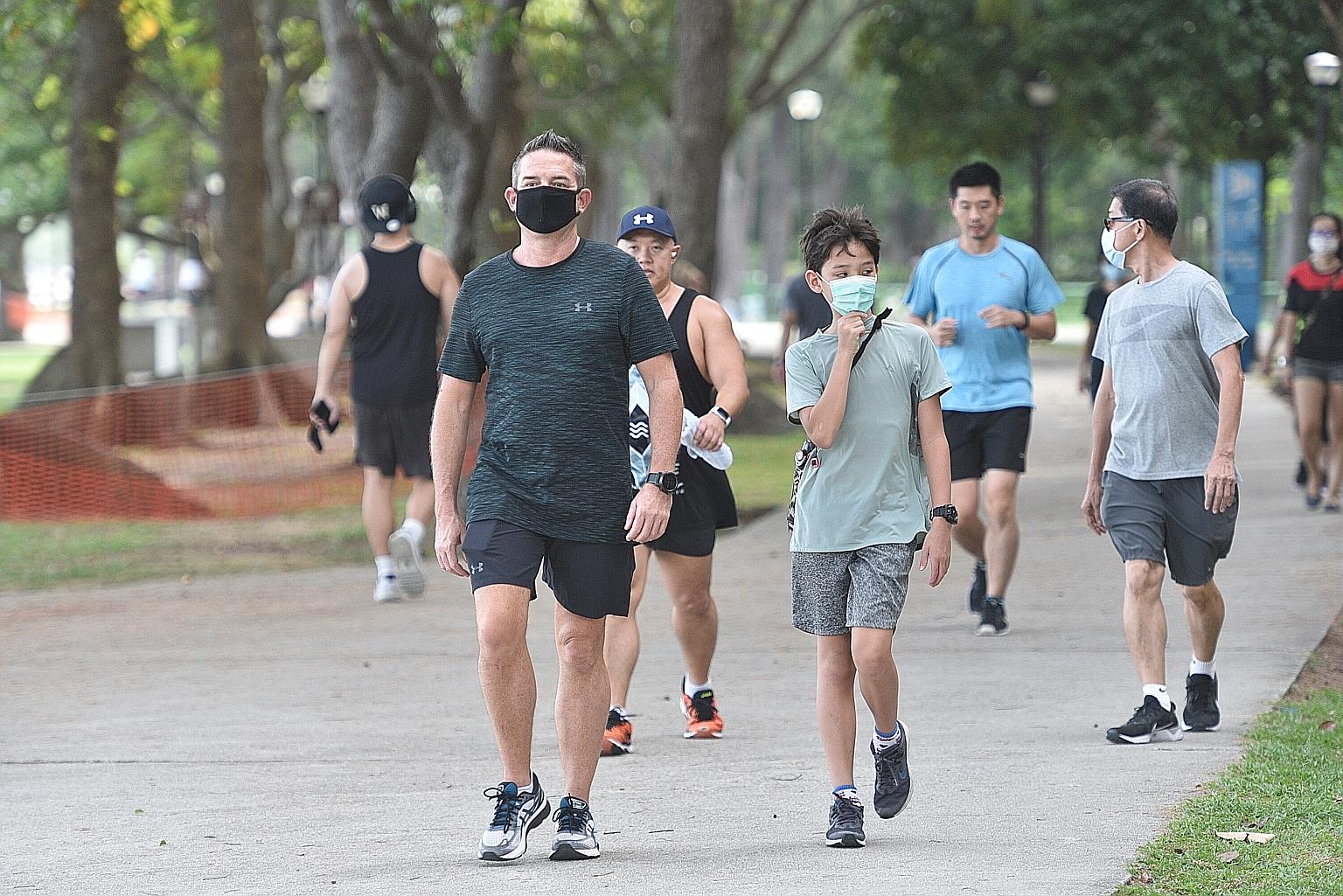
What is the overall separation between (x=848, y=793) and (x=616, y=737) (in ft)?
5.07

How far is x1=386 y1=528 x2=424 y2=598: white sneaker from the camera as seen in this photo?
10.3m

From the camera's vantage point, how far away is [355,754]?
22.7 ft

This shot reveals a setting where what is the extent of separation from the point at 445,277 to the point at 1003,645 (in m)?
3.36

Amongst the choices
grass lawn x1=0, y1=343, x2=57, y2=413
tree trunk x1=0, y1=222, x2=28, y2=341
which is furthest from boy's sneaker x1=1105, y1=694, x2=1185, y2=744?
tree trunk x1=0, y1=222, x2=28, y2=341

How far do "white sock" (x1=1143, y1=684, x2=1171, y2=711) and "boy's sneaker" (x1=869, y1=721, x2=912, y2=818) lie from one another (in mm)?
1481

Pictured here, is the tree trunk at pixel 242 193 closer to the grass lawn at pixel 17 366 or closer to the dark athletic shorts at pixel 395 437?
the grass lawn at pixel 17 366

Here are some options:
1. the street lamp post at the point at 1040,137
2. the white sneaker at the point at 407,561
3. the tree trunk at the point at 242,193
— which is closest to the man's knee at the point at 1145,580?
the white sneaker at the point at 407,561

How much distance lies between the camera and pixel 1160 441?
683 cm

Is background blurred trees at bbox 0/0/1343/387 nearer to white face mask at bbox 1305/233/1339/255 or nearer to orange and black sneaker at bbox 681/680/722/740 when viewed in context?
white face mask at bbox 1305/233/1339/255

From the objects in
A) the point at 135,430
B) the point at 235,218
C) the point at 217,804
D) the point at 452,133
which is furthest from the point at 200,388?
the point at 217,804

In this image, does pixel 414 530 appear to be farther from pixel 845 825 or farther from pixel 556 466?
pixel 845 825

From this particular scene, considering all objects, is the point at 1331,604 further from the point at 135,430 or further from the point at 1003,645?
the point at 135,430

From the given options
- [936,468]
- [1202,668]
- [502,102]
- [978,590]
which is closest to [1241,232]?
[502,102]

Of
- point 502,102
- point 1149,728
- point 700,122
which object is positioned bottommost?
point 1149,728
